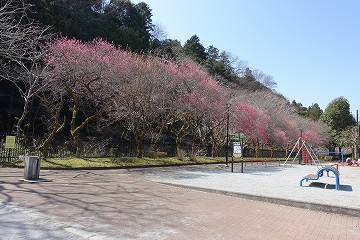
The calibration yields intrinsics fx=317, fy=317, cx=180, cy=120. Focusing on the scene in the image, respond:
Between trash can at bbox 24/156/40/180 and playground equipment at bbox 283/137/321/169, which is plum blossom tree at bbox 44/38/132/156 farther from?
playground equipment at bbox 283/137/321/169

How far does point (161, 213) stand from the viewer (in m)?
7.26

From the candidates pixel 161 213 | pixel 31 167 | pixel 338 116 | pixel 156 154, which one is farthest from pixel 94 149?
pixel 338 116

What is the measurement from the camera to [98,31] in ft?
116

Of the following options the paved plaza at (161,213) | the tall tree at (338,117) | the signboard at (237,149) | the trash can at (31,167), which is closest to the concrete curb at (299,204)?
the paved plaza at (161,213)

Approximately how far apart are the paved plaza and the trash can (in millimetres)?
314

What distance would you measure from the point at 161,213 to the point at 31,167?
18.9ft

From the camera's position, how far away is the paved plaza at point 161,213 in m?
5.61

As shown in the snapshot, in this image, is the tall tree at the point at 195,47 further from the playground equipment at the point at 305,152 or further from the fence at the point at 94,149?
the fence at the point at 94,149

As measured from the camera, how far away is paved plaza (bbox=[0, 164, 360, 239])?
18.4 ft

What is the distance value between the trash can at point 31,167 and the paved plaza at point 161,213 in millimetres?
314

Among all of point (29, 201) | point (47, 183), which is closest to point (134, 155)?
point (47, 183)

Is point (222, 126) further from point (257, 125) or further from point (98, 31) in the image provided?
point (98, 31)

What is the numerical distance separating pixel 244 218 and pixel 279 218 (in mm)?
957

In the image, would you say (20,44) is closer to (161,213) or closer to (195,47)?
(161,213)
